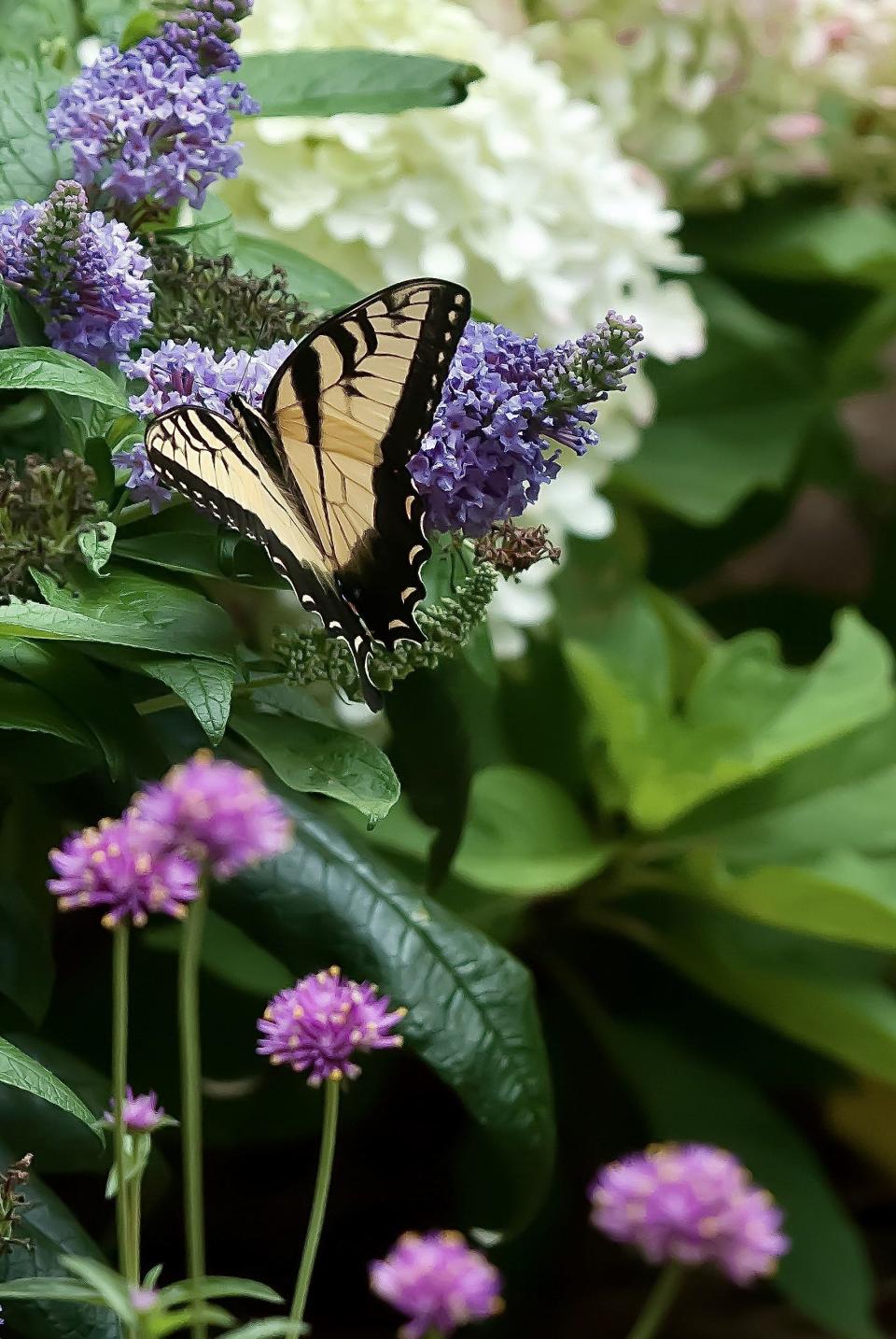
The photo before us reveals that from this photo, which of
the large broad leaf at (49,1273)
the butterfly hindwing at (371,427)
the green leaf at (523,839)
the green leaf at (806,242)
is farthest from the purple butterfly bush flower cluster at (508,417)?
the green leaf at (806,242)

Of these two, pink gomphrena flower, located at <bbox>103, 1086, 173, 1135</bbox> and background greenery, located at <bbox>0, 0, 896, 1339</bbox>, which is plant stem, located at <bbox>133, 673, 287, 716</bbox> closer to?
background greenery, located at <bbox>0, 0, 896, 1339</bbox>

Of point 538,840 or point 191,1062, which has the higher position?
point 191,1062

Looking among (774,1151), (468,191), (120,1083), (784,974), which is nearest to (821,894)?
(784,974)

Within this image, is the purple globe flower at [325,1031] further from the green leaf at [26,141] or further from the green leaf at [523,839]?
the green leaf at [523,839]

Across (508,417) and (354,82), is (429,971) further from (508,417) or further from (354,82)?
(354,82)

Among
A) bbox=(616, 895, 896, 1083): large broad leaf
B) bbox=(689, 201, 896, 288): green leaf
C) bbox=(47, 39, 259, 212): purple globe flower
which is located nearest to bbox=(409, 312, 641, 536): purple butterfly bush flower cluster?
bbox=(47, 39, 259, 212): purple globe flower

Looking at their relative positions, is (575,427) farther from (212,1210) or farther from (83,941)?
(212,1210)
